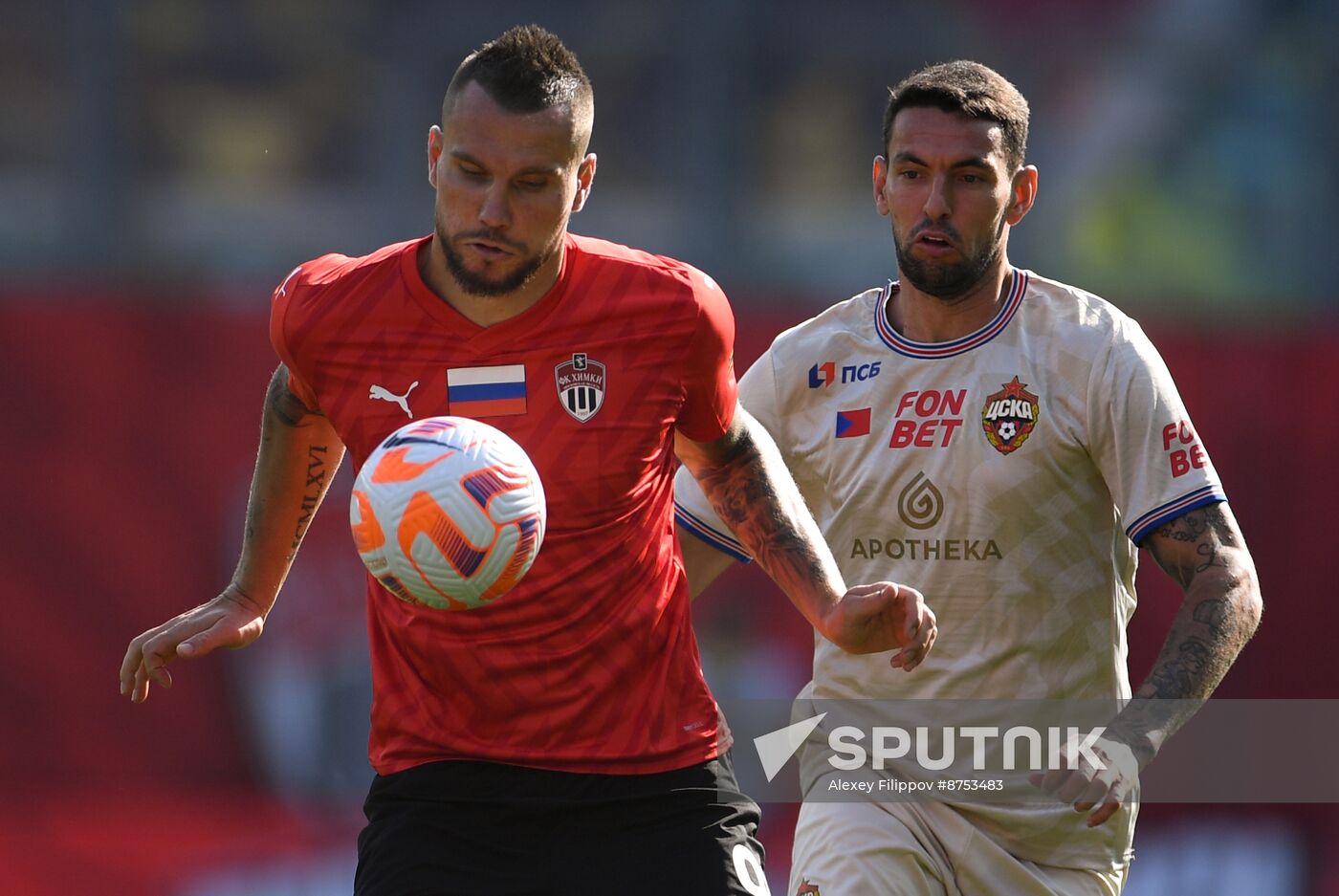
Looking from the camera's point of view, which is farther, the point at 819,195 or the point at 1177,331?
the point at 819,195

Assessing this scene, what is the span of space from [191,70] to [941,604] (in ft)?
22.1

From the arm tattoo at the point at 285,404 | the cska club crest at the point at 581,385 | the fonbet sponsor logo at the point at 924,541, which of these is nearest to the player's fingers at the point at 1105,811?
the fonbet sponsor logo at the point at 924,541

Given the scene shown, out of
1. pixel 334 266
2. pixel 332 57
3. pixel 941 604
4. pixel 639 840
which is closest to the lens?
pixel 639 840

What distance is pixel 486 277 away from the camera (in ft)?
13.2

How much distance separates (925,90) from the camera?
16.3ft

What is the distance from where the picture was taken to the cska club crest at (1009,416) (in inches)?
189

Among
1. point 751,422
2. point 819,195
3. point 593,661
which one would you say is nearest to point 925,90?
point 751,422

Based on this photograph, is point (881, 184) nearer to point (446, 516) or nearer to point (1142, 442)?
point (1142, 442)

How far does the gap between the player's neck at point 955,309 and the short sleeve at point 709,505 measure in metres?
0.42

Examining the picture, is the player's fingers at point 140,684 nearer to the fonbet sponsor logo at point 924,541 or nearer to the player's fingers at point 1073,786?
the fonbet sponsor logo at point 924,541

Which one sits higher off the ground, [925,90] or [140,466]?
[925,90]

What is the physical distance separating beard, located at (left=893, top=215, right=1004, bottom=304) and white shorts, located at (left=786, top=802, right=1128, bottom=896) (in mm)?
1372

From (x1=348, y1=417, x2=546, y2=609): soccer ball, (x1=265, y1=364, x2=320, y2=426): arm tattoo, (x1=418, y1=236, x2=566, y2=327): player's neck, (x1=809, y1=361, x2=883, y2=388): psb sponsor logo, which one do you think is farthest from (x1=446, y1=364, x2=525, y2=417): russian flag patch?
(x1=809, y1=361, x2=883, y2=388): psb sponsor logo

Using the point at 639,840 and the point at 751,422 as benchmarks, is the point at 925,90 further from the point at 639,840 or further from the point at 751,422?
the point at 639,840
